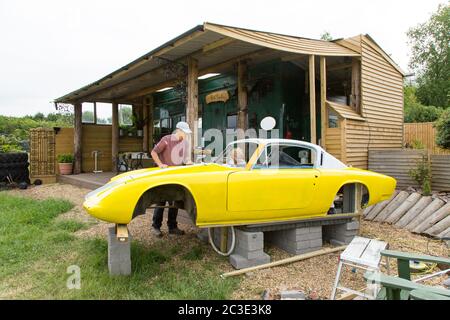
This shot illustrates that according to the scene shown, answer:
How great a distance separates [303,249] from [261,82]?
6312mm

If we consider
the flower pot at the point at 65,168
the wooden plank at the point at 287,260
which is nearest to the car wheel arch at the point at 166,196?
the wooden plank at the point at 287,260

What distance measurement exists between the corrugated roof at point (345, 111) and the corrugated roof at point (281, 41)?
1.09m

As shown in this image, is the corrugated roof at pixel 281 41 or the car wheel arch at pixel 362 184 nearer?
the car wheel arch at pixel 362 184

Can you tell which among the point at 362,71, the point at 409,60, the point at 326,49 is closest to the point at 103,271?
the point at 326,49

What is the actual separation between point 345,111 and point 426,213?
2.67 metres

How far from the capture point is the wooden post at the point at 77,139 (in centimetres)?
1334

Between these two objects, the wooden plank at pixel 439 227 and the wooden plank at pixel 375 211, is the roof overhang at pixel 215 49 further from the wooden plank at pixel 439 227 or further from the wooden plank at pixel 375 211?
the wooden plank at pixel 439 227

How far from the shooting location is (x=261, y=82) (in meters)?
9.90

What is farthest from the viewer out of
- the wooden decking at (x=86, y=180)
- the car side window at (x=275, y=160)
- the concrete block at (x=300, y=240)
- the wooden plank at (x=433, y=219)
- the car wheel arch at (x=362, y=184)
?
the wooden decking at (x=86, y=180)

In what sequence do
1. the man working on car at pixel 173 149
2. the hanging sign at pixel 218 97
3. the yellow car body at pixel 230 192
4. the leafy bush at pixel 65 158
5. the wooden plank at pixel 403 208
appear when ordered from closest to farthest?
1. the yellow car body at pixel 230 192
2. the man working on car at pixel 173 149
3. the wooden plank at pixel 403 208
4. the hanging sign at pixel 218 97
5. the leafy bush at pixel 65 158

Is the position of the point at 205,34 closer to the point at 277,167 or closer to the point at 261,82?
the point at 277,167

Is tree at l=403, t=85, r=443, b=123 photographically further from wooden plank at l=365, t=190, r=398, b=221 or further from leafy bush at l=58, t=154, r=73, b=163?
leafy bush at l=58, t=154, r=73, b=163

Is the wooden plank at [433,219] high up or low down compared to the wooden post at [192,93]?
down

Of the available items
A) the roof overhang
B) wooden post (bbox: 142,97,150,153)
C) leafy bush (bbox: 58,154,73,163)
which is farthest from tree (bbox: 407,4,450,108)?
leafy bush (bbox: 58,154,73,163)
